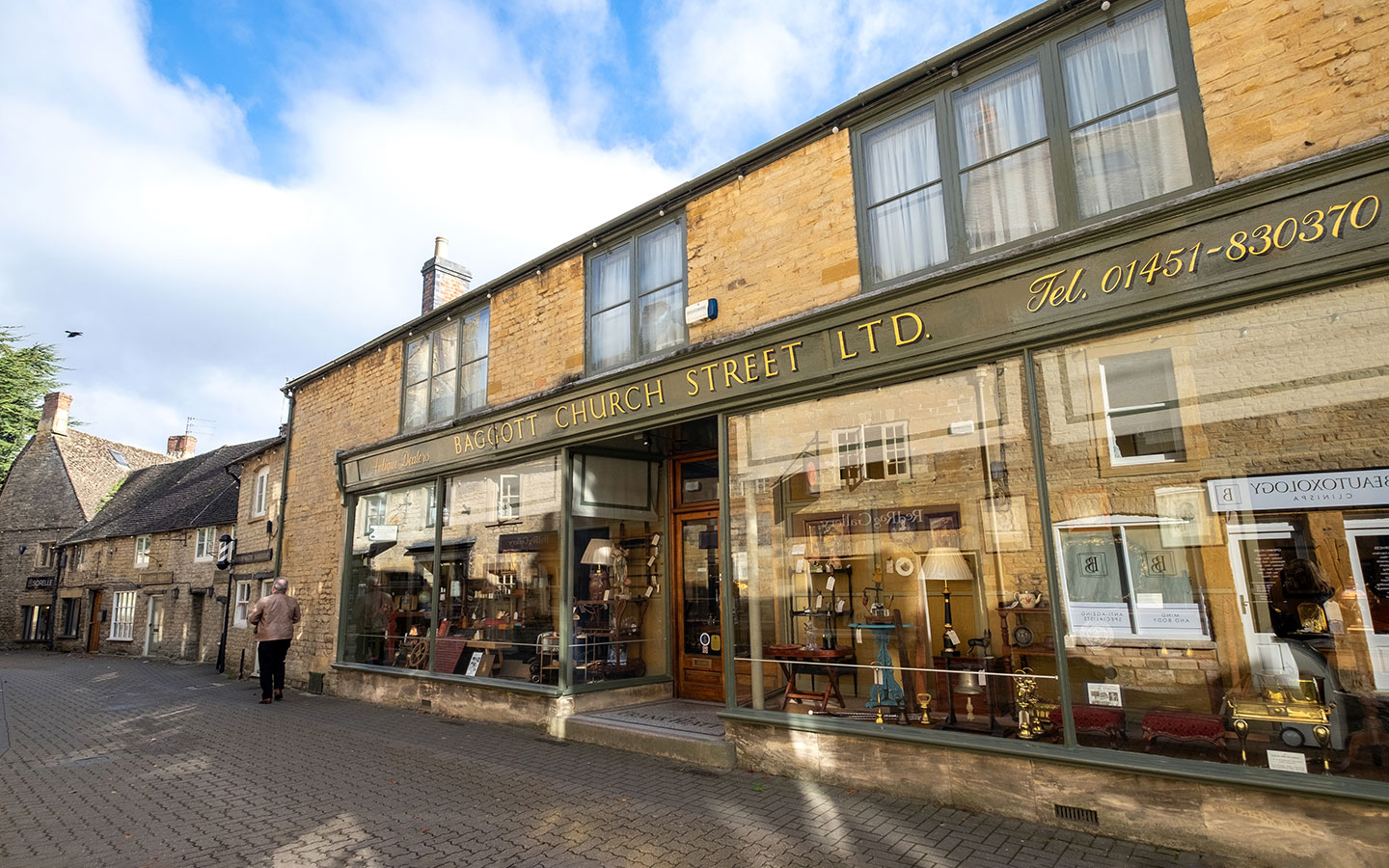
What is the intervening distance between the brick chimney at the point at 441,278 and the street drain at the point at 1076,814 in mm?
11382

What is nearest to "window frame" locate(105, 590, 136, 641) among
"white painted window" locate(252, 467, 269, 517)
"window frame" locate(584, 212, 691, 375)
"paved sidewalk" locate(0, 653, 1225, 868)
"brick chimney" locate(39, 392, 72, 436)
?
"brick chimney" locate(39, 392, 72, 436)

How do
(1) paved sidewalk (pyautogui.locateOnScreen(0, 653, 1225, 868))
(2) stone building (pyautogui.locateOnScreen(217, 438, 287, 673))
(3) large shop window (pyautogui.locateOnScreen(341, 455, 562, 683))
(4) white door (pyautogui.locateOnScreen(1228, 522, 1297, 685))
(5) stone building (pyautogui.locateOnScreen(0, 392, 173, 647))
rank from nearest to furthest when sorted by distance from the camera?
1. (1) paved sidewalk (pyautogui.locateOnScreen(0, 653, 1225, 868))
2. (4) white door (pyautogui.locateOnScreen(1228, 522, 1297, 685))
3. (3) large shop window (pyautogui.locateOnScreen(341, 455, 562, 683))
4. (2) stone building (pyautogui.locateOnScreen(217, 438, 287, 673))
5. (5) stone building (pyautogui.locateOnScreen(0, 392, 173, 647))

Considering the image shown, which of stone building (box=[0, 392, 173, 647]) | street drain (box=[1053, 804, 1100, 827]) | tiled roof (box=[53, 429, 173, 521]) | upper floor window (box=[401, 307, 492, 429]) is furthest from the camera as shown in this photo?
tiled roof (box=[53, 429, 173, 521])

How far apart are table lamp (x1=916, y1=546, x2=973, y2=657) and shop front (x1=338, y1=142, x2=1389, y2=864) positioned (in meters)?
0.02

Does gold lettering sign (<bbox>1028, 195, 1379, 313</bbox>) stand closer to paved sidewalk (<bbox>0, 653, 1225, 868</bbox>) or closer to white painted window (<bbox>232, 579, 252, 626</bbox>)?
paved sidewalk (<bbox>0, 653, 1225, 868</bbox>)

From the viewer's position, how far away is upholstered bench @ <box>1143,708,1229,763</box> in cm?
457

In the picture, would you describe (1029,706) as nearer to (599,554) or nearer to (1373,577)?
(1373,577)

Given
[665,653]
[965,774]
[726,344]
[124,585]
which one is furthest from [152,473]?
[965,774]

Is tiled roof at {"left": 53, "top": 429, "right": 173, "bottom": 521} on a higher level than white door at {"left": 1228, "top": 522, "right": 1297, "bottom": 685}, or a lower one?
higher

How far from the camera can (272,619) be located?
1106 centimetres

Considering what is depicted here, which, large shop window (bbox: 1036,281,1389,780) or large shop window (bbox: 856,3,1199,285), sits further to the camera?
large shop window (bbox: 856,3,1199,285)

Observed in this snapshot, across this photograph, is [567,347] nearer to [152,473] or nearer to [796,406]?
[796,406]

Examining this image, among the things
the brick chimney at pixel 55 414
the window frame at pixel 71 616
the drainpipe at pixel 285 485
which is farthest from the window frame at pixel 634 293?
the brick chimney at pixel 55 414

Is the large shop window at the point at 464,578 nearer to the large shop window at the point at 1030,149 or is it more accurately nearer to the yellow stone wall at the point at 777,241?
the yellow stone wall at the point at 777,241
